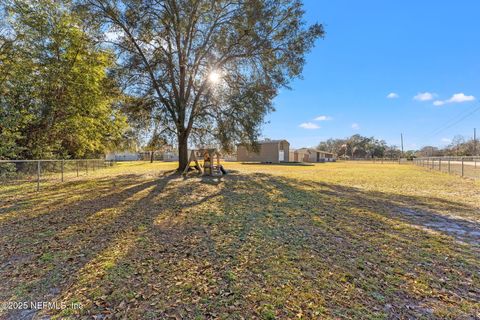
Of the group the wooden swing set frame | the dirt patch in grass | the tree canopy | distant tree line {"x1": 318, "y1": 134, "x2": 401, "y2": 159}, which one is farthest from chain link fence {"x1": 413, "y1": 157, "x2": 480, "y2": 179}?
distant tree line {"x1": 318, "y1": 134, "x2": 401, "y2": 159}

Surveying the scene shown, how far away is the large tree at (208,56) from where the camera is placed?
9.96 meters

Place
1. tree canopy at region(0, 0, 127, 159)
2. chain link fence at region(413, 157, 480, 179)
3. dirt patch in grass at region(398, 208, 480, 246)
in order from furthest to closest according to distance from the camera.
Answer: chain link fence at region(413, 157, 480, 179) → tree canopy at region(0, 0, 127, 159) → dirt patch in grass at region(398, 208, 480, 246)

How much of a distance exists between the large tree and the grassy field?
7159mm

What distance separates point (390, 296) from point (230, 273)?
63.1 inches

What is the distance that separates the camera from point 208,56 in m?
11.5

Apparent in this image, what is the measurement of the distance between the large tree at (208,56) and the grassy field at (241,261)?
7.16 m

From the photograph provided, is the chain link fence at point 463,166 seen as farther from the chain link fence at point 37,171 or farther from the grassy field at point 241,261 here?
the chain link fence at point 37,171

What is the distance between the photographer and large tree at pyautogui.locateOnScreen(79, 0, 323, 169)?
996 centimetres

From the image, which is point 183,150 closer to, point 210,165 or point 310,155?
point 210,165

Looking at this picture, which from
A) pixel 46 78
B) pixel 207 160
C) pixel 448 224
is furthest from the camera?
pixel 207 160

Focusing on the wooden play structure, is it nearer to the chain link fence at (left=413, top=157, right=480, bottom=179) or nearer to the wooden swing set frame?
the wooden swing set frame

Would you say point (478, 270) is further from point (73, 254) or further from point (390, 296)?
point (73, 254)

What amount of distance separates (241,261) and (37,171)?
9.57 m

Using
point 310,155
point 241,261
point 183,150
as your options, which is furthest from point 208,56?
point 310,155
